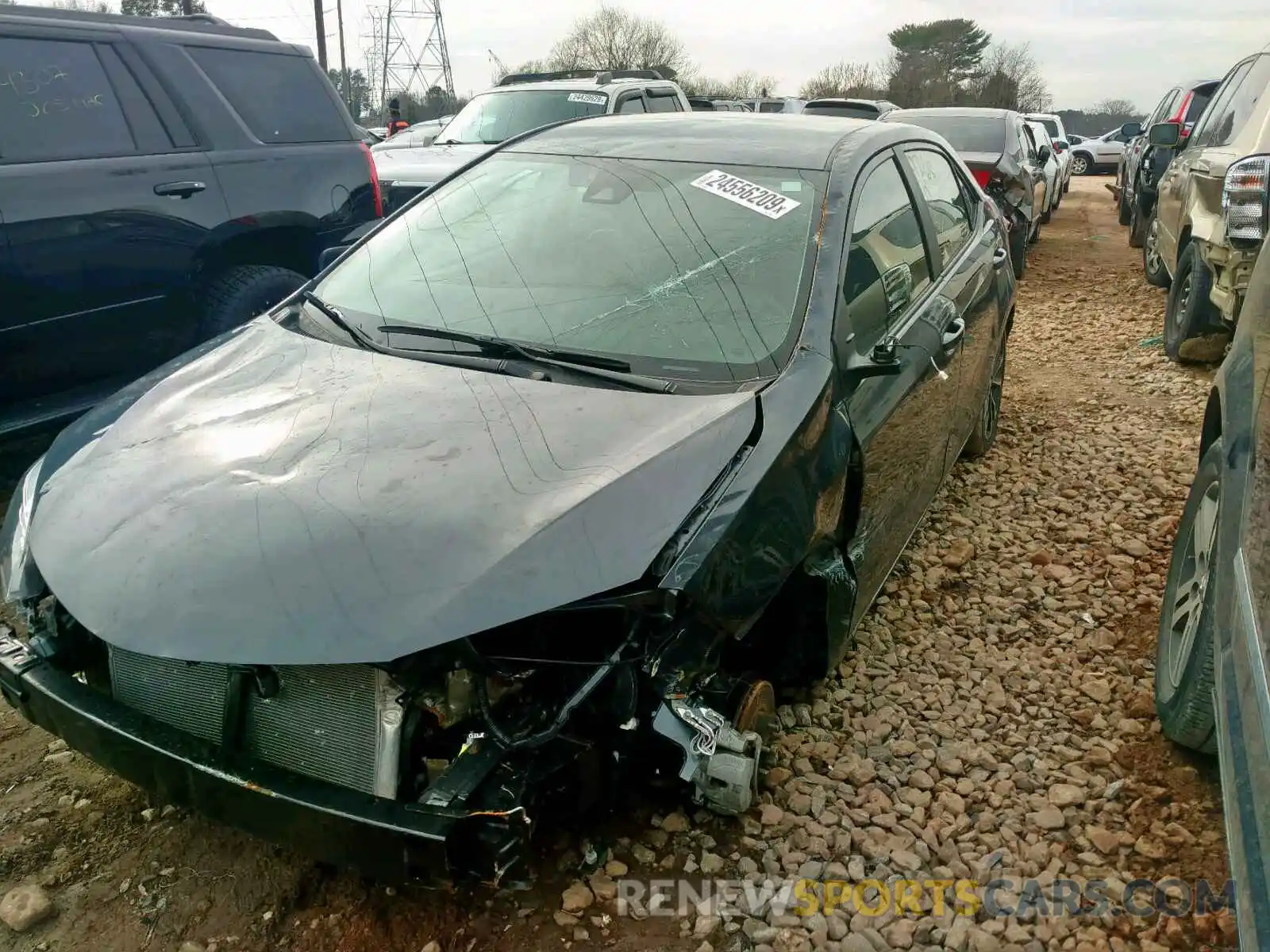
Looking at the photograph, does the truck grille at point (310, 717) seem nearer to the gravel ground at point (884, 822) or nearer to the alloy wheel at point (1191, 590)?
the gravel ground at point (884, 822)

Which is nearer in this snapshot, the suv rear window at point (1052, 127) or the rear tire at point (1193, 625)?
the rear tire at point (1193, 625)

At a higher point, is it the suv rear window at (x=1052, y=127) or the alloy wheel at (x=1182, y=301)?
the suv rear window at (x=1052, y=127)

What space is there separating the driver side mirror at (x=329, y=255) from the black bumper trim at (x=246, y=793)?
2.81 m

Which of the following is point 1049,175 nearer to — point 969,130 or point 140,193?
point 969,130

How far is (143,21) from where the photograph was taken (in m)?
4.88

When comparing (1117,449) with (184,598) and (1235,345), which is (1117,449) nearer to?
(1235,345)

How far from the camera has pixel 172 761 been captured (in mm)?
1973

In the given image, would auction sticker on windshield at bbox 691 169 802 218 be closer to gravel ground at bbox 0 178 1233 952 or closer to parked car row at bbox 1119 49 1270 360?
gravel ground at bbox 0 178 1233 952

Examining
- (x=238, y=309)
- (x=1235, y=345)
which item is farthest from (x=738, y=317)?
(x=238, y=309)

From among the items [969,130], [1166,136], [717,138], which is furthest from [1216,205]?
[969,130]

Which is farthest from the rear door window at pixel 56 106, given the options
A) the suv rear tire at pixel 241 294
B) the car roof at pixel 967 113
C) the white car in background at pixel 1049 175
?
the white car in background at pixel 1049 175

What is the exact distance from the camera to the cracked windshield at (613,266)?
265 cm

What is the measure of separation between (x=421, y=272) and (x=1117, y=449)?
12.5ft

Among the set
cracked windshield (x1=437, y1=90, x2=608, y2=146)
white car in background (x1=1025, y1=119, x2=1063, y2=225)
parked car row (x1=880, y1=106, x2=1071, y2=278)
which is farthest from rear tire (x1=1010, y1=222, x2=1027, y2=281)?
cracked windshield (x1=437, y1=90, x2=608, y2=146)
